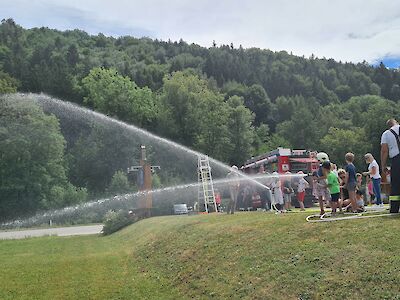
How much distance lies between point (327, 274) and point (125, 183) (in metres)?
63.9

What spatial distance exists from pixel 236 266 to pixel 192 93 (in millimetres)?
77764

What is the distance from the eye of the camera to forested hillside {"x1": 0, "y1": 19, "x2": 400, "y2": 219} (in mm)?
87938

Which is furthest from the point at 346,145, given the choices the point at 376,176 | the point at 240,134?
the point at 376,176

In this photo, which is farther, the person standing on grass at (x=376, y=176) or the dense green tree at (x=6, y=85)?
the dense green tree at (x=6, y=85)

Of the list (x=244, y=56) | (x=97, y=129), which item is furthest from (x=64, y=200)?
(x=244, y=56)

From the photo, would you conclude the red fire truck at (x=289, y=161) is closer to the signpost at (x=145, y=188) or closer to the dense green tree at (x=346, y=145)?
the signpost at (x=145, y=188)

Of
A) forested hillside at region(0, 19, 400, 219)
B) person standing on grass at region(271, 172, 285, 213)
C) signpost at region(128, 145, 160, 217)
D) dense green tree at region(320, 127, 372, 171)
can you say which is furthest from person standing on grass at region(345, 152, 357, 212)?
dense green tree at region(320, 127, 372, 171)

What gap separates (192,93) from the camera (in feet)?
287

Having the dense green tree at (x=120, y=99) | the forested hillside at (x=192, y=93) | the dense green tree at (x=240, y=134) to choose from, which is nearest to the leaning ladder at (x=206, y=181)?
the forested hillside at (x=192, y=93)

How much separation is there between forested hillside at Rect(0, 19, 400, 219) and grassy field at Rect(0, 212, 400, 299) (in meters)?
59.7

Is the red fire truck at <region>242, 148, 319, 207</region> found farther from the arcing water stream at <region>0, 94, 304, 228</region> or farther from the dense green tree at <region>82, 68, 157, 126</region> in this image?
Result: the dense green tree at <region>82, 68, 157, 126</region>

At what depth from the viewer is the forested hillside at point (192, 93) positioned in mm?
87938

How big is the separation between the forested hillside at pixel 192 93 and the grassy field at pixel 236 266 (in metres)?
59.7

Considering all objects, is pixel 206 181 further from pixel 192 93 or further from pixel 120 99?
pixel 120 99
